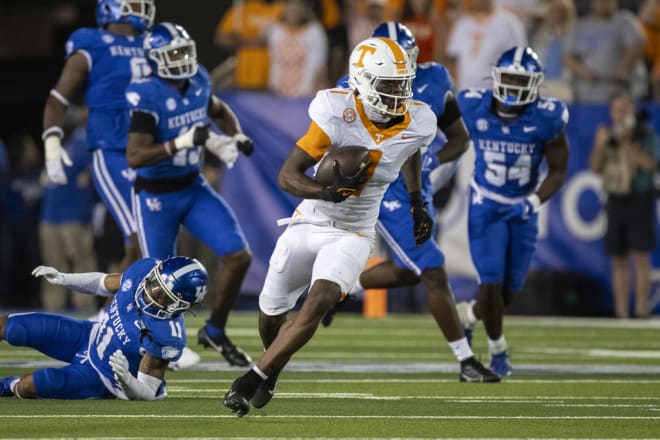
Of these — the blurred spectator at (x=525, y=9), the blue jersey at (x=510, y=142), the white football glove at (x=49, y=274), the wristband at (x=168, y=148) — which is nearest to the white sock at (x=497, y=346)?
the blue jersey at (x=510, y=142)

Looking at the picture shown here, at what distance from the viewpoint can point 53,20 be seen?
16.6 metres

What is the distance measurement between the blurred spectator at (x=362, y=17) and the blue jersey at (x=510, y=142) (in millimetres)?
4413

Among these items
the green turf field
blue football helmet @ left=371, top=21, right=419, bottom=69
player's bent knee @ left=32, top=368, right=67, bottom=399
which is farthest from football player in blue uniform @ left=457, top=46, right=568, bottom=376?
player's bent knee @ left=32, top=368, right=67, bottom=399

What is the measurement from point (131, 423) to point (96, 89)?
3.67 m

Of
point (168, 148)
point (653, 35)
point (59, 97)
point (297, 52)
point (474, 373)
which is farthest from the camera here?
point (653, 35)

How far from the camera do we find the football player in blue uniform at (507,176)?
809cm

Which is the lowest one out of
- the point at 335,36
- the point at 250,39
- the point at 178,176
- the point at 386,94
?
the point at 250,39

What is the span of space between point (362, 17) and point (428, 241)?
5.66 m

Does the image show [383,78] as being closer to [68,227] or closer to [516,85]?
[516,85]

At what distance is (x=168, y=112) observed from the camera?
8117 mm

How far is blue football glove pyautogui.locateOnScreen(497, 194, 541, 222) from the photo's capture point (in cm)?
807

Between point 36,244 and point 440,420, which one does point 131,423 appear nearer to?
point 440,420

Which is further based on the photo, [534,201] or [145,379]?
[534,201]

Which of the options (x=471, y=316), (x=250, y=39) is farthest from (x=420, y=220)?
(x=250, y=39)
